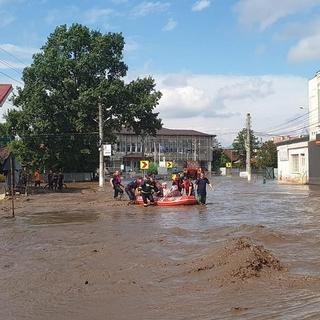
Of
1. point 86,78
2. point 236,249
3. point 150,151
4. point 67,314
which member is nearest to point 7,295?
point 67,314

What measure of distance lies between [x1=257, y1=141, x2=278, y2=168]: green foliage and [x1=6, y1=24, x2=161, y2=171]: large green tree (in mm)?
44771

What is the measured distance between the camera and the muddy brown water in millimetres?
7422

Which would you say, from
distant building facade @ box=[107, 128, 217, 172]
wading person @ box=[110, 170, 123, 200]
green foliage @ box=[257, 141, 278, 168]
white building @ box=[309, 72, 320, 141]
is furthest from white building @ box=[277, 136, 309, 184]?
distant building facade @ box=[107, 128, 217, 172]

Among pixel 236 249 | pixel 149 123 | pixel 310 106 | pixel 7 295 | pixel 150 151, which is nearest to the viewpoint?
pixel 7 295

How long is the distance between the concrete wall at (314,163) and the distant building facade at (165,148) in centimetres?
7365

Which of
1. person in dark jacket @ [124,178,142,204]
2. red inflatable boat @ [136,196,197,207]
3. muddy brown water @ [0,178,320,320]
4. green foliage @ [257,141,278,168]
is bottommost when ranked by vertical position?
muddy brown water @ [0,178,320,320]

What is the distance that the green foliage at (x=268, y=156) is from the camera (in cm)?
10362

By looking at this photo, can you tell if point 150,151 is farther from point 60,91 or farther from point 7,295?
point 7,295

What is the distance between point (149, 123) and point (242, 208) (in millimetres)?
39096

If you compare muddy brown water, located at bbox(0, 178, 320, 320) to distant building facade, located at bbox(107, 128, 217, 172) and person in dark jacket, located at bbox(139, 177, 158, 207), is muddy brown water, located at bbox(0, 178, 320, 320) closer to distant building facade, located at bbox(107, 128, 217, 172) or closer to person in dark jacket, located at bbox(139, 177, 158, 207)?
person in dark jacket, located at bbox(139, 177, 158, 207)

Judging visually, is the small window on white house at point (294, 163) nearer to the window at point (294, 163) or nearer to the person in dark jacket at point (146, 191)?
the window at point (294, 163)

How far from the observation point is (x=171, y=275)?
981 cm

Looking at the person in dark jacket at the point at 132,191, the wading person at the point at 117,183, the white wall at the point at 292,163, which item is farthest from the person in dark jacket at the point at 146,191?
the white wall at the point at 292,163

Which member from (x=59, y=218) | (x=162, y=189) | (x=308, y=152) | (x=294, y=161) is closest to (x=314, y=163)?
(x=308, y=152)
